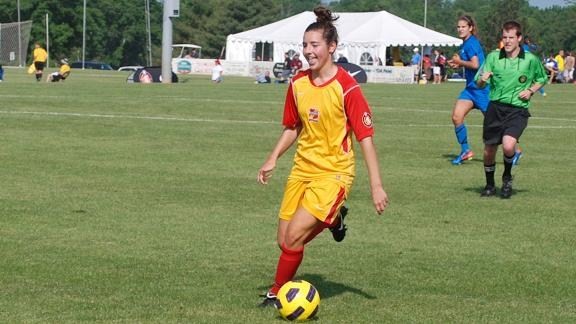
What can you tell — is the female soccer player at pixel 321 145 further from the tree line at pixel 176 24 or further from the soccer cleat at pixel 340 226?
the tree line at pixel 176 24

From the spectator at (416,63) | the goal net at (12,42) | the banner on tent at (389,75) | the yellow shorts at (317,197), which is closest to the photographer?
the yellow shorts at (317,197)

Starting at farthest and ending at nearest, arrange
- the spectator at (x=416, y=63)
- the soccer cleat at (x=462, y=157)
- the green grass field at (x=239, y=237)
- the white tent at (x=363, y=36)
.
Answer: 1. the white tent at (x=363, y=36)
2. the spectator at (x=416, y=63)
3. the soccer cleat at (x=462, y=157)
4. the green grass field at (x=239, y=237)

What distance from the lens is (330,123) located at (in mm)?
7312

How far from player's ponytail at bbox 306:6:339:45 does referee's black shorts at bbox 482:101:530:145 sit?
636 centimetres

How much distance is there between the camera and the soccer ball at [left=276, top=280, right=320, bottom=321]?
6898 mm

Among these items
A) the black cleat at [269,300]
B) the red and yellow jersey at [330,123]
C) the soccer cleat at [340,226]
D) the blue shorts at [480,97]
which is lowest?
the black cleat at [269,300]

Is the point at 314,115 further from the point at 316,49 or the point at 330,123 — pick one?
the point at 316,49

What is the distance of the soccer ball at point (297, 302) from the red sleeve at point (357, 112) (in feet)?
3.37

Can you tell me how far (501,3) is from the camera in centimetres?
13675

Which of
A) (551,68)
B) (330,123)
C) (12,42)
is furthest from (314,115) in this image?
(12,42)

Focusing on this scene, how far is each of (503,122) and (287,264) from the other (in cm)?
672

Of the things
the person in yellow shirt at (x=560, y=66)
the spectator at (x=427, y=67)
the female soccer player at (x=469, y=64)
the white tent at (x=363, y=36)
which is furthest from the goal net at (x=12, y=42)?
the female soccer player at (x=469, y=64)

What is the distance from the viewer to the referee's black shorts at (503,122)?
13.4 m

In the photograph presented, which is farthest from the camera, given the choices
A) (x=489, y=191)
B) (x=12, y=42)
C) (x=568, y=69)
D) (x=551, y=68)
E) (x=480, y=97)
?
(x=12, y=42)
